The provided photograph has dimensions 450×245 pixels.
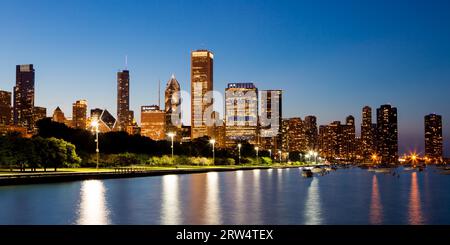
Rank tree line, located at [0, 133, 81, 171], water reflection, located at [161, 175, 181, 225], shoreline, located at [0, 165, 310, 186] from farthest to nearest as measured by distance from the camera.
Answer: tree line, located at [0, 133, 81, 171] → shoreline, located at [0, 165, 310, 186] → water reflection, located at [161, 175, 181, 225]

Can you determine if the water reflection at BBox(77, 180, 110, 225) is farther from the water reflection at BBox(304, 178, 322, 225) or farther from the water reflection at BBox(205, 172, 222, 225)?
the water reflection at BBox(304, 178, 322, 225)

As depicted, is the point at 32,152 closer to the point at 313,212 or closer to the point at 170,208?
the point at 170,208

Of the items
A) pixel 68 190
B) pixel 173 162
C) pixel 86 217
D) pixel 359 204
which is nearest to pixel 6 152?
pixel 68 190

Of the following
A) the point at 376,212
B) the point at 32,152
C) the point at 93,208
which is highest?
the point at 32,152

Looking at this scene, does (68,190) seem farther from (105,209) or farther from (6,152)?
(6,152)

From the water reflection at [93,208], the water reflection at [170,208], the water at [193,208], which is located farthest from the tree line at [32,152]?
the water reflection at [170,208]

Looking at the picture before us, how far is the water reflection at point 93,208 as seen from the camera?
3743cm

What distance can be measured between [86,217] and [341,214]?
20125mm

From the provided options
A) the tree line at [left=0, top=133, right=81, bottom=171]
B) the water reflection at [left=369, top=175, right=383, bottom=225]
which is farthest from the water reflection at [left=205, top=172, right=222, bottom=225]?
the tree line at [left=0, top=133, right=81, bottom=171]

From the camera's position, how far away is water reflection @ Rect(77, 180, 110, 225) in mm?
37431

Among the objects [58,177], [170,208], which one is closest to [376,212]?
[170,208]

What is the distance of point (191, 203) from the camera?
5094 cm

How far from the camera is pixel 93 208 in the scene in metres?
44.9
